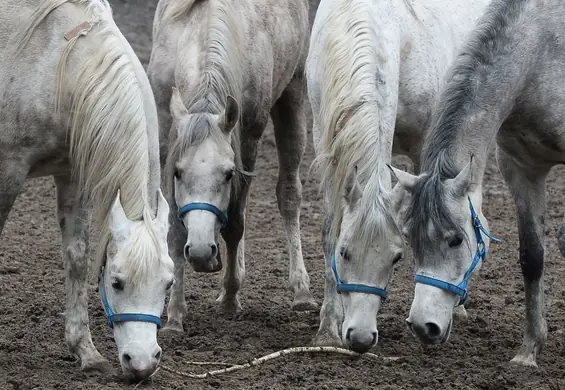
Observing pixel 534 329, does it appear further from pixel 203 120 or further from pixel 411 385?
pixel 203 120

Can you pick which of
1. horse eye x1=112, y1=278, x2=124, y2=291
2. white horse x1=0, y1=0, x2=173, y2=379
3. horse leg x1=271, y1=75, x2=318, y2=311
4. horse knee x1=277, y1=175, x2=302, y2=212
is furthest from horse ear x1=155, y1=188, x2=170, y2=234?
horse knee x1=277, y1=175, x2=302, y2=212

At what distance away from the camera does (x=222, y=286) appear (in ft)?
23.3

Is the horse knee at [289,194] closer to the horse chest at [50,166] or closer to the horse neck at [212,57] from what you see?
the horse neck at [212,57]

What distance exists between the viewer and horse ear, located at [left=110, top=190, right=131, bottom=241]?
489 cm

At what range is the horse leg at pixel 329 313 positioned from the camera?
233 inches

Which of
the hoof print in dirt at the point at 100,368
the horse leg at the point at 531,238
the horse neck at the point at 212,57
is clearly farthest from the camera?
the horse neck at the point at 212,57

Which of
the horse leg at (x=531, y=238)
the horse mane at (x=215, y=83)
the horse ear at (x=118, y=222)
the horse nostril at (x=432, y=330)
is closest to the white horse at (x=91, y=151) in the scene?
the horse ear at (x=118, y=222)

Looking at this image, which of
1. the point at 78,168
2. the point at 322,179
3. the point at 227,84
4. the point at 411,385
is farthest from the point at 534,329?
the point at 78,168

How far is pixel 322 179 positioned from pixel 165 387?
1357 mm

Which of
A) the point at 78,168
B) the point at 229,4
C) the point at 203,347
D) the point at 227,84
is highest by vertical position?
the point at 229,4

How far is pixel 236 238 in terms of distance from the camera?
22.7 feet

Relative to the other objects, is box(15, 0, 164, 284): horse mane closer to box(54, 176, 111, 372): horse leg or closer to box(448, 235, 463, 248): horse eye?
box(54, 176, 111, 372): horse leg

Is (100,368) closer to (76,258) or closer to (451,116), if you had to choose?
(76,258)

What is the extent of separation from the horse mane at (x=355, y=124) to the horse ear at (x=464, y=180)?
Result: 1.15ft
